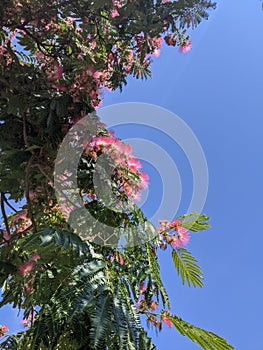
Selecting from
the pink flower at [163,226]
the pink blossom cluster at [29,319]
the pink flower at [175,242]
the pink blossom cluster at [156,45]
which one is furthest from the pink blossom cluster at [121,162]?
the pink blossom cluster at [29,319]

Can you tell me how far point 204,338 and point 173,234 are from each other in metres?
0.79

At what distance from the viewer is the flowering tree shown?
174 cm

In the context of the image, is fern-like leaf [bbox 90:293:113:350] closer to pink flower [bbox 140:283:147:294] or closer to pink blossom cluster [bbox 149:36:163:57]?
pink flower [bbox 140:283:147:294]

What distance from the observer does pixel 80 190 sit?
102 inches

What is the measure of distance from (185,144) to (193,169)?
0.77 ft

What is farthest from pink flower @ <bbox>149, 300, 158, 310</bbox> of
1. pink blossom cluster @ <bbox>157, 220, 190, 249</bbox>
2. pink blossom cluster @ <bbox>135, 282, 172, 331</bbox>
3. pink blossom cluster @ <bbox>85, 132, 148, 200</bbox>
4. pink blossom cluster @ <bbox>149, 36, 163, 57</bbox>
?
pink blossom cluster @ <bbox>149, 36, 163, 57</bbox>

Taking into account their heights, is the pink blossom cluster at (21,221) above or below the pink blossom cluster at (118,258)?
above

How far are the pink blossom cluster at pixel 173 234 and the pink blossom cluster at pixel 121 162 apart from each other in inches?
10.1

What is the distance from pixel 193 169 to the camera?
3.07m

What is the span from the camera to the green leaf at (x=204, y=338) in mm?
1941

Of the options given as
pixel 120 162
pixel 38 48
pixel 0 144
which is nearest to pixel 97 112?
pixel 120 162

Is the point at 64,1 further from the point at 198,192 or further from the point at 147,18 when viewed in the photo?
the point at 198,192

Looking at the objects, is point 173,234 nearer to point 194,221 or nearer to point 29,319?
point 194,221

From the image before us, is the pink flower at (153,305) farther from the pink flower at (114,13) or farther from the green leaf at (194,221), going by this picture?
the pink flower at (114,13)
